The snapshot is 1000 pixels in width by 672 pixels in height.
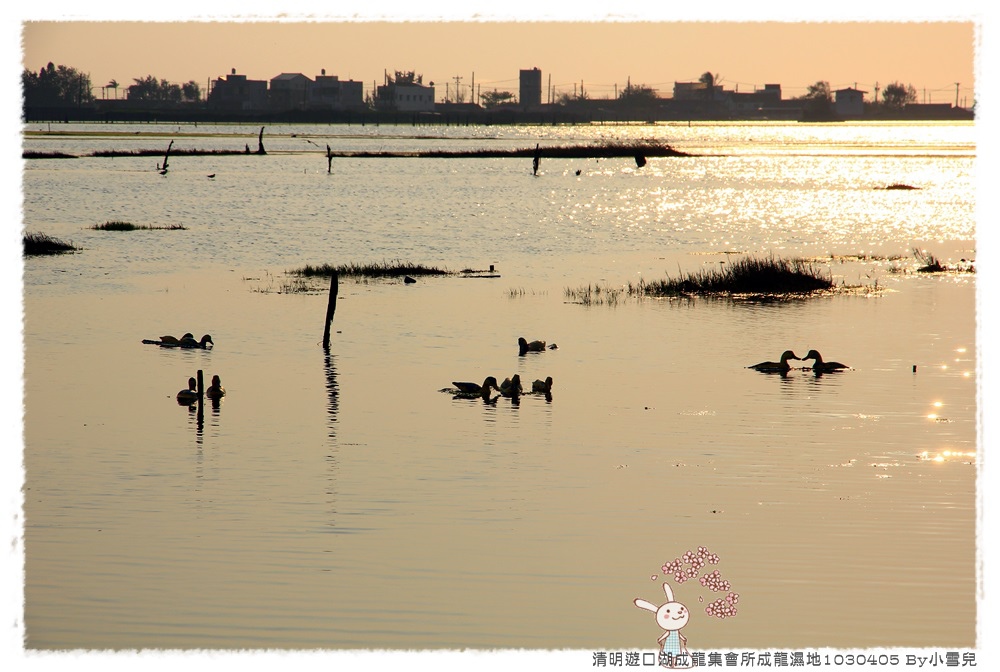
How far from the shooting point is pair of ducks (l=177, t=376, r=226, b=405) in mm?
23922

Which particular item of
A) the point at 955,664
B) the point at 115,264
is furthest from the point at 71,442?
the point at 115,264

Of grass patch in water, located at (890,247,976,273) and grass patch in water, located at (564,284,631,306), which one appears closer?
grass patch in water, located at (564,284,631,306)

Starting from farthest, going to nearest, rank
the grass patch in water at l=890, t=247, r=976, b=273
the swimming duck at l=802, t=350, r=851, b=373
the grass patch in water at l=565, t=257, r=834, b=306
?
the grass patch in water at l=890, t=247, r=976, b=273
the grass patch in water at l=565, t=257, r=834, b=306
the swimming duck at l=802, t=350, r=851, b=373

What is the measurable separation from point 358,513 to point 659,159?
160332mm

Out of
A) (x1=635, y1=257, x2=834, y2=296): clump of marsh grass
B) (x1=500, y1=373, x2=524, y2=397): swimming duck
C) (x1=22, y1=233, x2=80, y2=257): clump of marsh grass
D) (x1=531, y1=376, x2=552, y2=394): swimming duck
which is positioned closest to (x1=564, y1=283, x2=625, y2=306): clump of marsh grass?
(x1=635, y1=257, x2=834, y2=296): clump of marsh grass

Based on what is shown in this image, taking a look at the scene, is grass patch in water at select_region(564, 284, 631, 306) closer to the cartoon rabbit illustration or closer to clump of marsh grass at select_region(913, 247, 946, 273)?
clump of marsh grass at select_region(913, 247, 946, 273)

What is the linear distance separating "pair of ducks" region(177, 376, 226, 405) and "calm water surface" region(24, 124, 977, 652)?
9.2 inches

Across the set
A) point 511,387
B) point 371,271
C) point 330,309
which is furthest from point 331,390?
point 371,271

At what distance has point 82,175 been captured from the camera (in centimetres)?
10644

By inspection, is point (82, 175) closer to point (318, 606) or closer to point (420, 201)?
point (420, 201)

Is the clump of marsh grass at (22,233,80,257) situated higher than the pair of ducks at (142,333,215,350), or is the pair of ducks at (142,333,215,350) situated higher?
the clump of marsh grass at (22,233,80,257)

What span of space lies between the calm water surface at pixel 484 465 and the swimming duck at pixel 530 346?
548mm

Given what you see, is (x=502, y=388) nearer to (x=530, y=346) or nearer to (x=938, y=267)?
(x=530, y=346)

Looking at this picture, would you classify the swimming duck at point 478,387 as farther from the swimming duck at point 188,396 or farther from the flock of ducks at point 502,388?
the swimming duck at point 188,396
